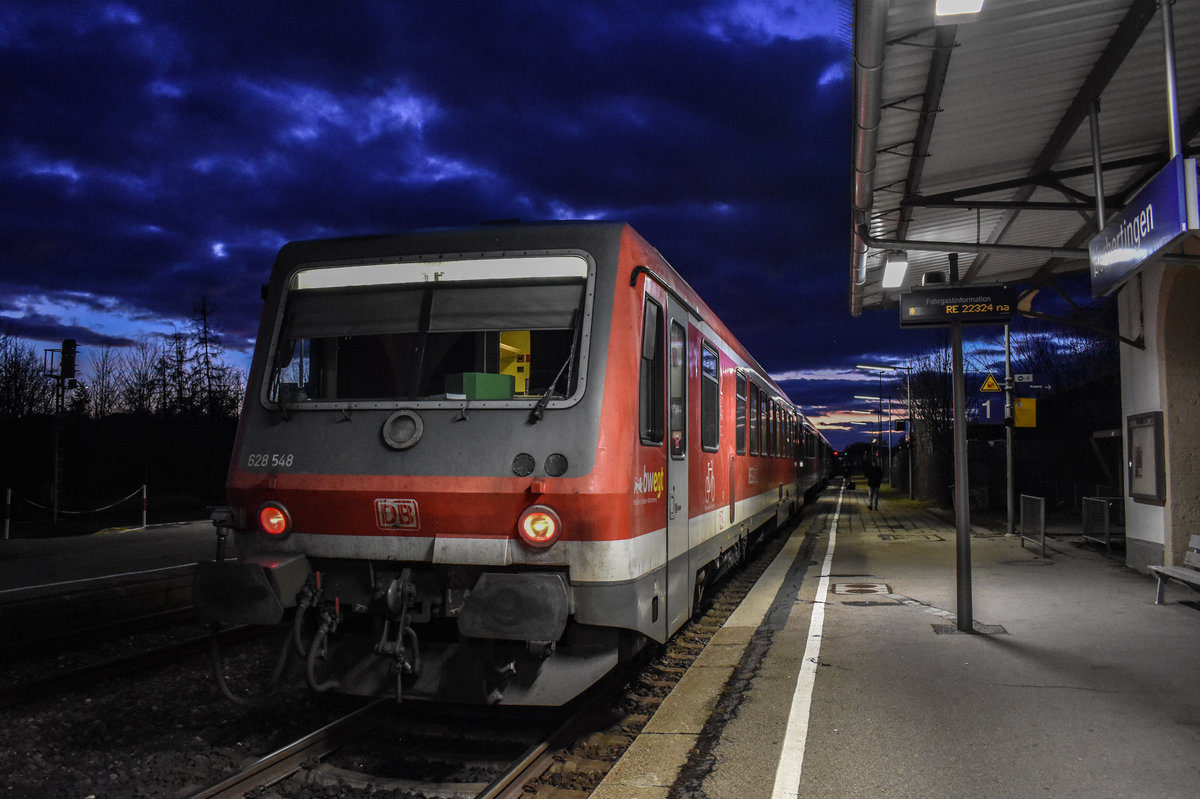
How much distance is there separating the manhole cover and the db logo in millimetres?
7191

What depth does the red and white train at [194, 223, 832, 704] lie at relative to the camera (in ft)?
16.0

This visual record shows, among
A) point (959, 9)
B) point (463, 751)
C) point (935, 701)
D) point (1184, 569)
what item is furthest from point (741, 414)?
point (463, 751)

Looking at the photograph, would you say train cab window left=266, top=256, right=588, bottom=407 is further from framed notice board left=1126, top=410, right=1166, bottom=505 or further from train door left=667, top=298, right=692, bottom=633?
framed notice board left=1126, top=410, right=1166, bottom=505

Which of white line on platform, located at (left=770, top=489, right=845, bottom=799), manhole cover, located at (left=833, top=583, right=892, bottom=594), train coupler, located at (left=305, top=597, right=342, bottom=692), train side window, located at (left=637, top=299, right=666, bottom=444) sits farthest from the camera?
manhole cover, located at (left=833, top=583, right=892, bottom=594)

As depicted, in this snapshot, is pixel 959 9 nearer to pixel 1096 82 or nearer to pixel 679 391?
pixel 1096 82

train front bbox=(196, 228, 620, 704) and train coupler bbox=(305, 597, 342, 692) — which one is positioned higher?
train front bbox=(196, 228, 620, 704)

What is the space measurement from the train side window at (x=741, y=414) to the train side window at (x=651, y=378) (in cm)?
436

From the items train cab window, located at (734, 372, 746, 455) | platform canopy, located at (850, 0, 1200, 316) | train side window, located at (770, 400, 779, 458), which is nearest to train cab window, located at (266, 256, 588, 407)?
platform canopy, located at (850, 0, 1200, 316)

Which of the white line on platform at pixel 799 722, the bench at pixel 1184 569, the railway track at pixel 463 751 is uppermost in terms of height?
the bench at pixel 1184 569

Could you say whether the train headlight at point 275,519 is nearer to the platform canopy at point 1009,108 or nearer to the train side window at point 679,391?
the train side window at point 679,391

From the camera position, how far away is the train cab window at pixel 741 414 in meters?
10.3

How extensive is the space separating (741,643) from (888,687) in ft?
5.86

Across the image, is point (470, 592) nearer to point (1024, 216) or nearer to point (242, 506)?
point (242, 506)

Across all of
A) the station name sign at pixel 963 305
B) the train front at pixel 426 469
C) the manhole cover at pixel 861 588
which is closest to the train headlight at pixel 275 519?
the train front at pixel 426 469
